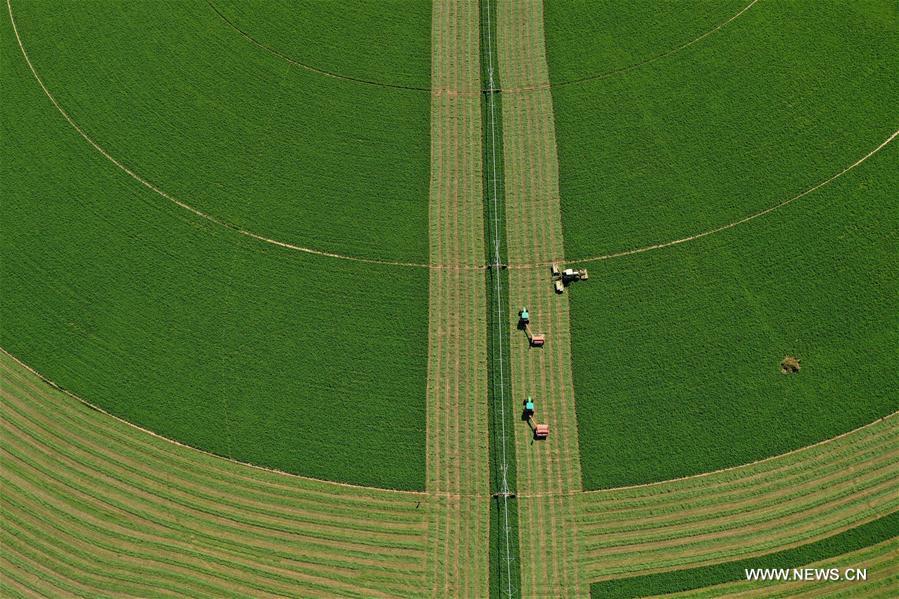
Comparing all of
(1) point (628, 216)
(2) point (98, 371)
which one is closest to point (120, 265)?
(2) point (98, 371)

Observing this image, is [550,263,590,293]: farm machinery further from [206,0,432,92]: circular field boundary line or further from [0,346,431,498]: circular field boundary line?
[206,0,432,92]: circular field boundary line

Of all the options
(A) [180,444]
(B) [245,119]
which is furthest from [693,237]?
(A) [180,444]

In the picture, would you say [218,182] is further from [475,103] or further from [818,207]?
[818,207]

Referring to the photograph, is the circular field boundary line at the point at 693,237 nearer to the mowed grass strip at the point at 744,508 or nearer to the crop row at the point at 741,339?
the crop row at the point at 741,339

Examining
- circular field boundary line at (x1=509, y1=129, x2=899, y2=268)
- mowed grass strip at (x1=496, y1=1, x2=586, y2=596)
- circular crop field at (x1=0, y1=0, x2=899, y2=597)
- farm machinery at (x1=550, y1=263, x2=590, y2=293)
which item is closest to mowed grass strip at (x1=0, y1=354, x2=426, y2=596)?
circular crop field at (x1=0, y1=0, x2=899, y2=597)

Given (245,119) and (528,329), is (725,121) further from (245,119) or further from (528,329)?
(245,119)

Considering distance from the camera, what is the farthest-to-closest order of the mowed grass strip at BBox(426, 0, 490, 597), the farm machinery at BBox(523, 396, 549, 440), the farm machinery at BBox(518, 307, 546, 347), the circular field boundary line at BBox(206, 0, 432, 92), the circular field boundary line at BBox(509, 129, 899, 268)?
1. the circular field boundary line at BBox(206, 0, 432, 92)
2. the circular field boundary line at BBox(509, 129, 899, 268)
3. the farm machinery at BBox(518, 307, 546, 347)
4. the farm machinery at BBox(523, 396, 549, 440)
5. the mowed grass strip at BBox(426, 0, 490, 597)
